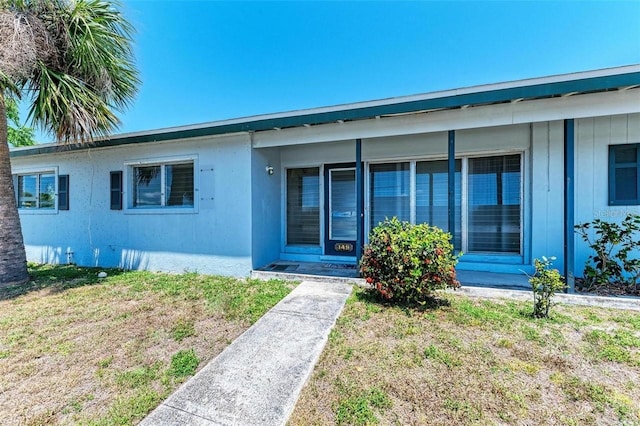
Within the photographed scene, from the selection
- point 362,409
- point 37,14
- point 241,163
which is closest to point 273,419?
point 362,409

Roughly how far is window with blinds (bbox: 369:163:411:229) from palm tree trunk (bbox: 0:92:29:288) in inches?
289

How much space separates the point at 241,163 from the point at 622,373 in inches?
237

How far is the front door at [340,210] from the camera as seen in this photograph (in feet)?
22.1

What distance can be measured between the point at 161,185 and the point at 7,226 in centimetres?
275

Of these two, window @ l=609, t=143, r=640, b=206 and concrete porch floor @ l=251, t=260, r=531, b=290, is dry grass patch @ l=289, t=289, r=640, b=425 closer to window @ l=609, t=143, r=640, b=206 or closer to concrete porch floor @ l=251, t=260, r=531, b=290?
concrete porch floor @ l=251, t=260, r=531, b=290

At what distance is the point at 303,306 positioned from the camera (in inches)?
163

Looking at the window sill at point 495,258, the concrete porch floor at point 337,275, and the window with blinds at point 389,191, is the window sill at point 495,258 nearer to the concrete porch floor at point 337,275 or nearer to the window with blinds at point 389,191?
the concrete porch floor at point 337,275

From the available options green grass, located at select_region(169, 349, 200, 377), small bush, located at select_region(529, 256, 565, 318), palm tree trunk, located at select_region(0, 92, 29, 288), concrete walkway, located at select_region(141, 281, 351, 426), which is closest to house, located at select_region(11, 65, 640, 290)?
small bush, located at select_region(529, 256, 565, 318)

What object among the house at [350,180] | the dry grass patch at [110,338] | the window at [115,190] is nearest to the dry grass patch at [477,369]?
the dry grass patch at [110,338]

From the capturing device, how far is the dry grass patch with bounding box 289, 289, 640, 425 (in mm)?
2098

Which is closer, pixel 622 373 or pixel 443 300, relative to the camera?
pixel 622 373

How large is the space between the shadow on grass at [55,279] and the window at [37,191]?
183 cm

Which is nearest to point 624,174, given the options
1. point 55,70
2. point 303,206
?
point 303,206

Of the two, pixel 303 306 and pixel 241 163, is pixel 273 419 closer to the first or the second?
pixel 303 306
